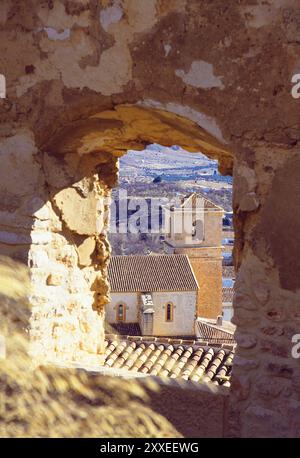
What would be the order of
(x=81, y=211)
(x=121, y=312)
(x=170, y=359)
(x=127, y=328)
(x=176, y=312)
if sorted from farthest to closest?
(x=176, y=312) → (x=121, y=312) → (x=127, y=328) → (x=170, y=359) → (x=81, y=211)

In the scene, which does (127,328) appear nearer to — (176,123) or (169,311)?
(169,311)

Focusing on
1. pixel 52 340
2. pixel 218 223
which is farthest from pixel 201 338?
pixel 52 340

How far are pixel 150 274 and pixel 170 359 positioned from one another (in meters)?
12.9

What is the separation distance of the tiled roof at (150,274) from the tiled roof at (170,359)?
11675 millimetres

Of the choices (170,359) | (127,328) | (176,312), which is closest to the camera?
(170,359)

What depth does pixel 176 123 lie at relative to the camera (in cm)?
287

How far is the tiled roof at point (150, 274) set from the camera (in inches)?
718

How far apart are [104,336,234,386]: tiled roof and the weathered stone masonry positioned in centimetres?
201

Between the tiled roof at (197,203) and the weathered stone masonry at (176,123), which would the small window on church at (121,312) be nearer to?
the tiled roof at (197,203)

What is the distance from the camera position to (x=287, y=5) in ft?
8.09

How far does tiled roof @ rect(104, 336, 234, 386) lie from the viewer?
5.13 m

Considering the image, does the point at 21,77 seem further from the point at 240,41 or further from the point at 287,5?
the point at 287,5

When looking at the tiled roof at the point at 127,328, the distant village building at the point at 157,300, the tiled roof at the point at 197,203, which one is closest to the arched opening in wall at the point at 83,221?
the distant village building at the point at 157,300

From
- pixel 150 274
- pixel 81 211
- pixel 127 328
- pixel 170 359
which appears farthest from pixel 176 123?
pixel 150 274
